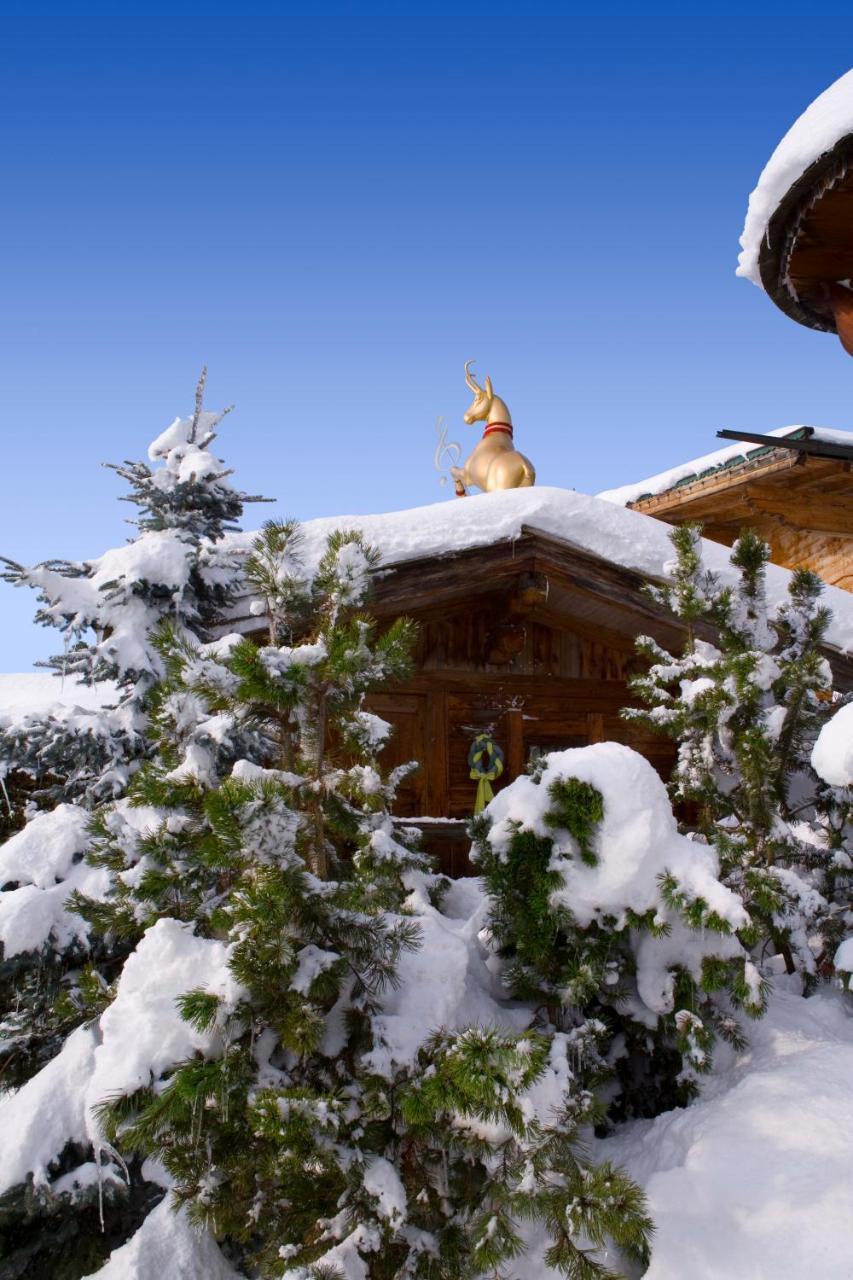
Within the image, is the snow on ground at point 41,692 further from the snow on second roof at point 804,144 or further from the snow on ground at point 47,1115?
the snow on second roof at point 804,144

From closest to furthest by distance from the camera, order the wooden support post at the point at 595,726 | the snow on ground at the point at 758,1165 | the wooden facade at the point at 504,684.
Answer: the snow on ground at the point at 758,1165
the wooden facade at the point at 504,684
the wooden support post at the point at 595,726

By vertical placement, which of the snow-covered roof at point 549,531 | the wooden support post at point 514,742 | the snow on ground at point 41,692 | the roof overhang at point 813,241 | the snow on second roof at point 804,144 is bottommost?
the wooden support post at point 514,742

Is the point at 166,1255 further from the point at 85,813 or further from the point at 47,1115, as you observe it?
→ the point at 85,813

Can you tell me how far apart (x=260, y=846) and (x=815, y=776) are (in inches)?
137

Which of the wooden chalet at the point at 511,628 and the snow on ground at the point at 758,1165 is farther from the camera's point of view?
the wooden chalet at the point at 511,628

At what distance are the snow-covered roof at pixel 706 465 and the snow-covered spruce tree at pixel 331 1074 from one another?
8.19 meters

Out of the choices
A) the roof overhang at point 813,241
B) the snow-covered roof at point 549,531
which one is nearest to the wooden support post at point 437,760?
the snow-covered roof at point 549,531

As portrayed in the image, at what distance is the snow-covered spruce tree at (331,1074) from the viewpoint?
245 centimetres

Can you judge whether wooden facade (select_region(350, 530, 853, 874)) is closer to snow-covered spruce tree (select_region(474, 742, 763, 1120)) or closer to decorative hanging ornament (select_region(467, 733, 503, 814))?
decorative hanging ornament (select_region(467, 733, 503, 814))

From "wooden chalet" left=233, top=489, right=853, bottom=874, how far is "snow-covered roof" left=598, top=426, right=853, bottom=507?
145 inches

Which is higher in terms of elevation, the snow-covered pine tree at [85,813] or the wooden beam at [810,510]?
the wooden beam at [810,510]

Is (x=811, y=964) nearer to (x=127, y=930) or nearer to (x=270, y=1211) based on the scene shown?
(x=270, y=1211)

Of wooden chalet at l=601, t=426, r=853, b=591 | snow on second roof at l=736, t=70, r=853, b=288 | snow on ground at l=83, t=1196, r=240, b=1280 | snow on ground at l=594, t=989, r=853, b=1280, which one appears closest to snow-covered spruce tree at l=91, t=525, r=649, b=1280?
snow on ground at l=594, t=989, r=853, b=1280

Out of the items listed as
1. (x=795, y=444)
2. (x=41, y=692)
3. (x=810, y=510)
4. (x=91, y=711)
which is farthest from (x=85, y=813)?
(x=810, y=510)
